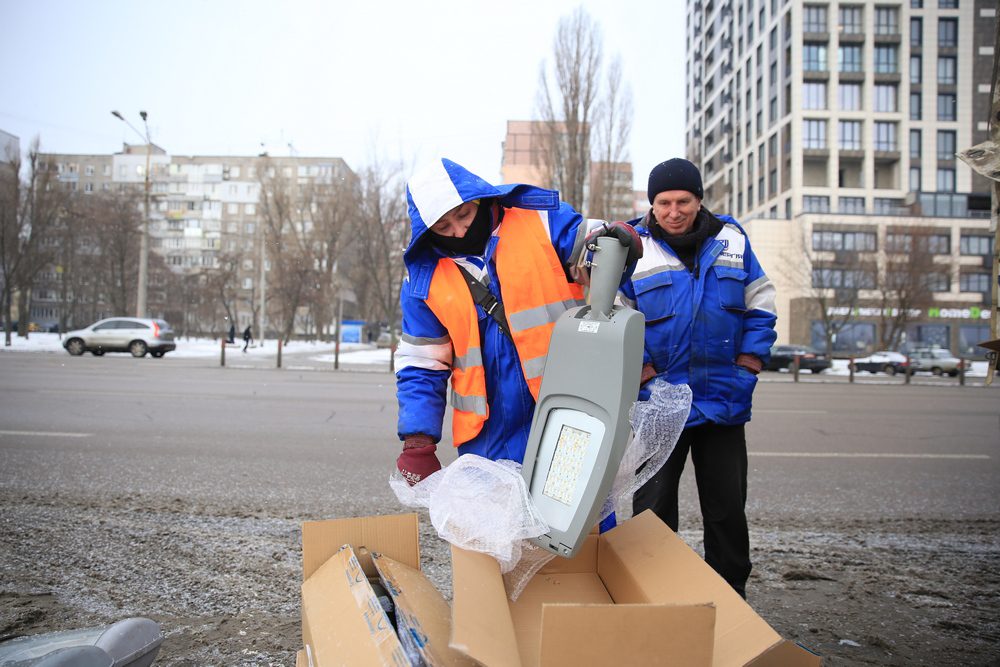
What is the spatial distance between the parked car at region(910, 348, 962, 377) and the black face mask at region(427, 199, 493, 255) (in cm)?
3325

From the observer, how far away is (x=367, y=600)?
1.48 metres

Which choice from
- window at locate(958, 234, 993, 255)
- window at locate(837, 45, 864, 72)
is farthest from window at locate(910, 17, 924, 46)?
window at locate(958, 234, 993, 255)

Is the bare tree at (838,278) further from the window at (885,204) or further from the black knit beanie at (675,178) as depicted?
the black knit beanie at (675,178)

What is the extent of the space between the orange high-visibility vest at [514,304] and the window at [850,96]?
2212 inches

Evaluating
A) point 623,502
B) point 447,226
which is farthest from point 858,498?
point 447,226

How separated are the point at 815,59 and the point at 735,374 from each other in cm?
Answer: 5553

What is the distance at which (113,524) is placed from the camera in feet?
12.6

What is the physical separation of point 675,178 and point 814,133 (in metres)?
53.9

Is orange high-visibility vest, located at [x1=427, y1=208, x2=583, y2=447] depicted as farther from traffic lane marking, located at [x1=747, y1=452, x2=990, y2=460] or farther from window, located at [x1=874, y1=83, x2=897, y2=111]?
window, located at [x1=874, y1=83, x2=897, y2=111]

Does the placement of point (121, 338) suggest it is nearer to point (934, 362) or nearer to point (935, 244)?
point (934, 362)

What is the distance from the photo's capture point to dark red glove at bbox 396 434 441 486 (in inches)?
75.7

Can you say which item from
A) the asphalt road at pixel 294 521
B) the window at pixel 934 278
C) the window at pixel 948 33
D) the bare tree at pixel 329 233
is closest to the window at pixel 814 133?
the window at pixel 948 33

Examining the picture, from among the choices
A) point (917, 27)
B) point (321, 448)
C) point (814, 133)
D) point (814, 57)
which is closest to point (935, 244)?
point (814, 133)

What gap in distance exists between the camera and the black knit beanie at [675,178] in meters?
2.48
